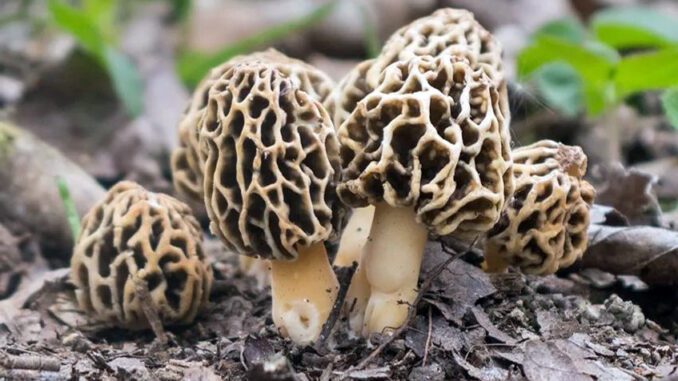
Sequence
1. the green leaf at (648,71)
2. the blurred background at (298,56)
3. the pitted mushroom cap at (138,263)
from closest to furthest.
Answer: the pitted mushroom cap at (138,263), the green leaf at (648,71), the blurred background at (298,56)

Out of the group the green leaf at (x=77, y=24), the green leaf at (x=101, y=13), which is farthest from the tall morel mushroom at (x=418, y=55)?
the green leaf at (x=101, y=13)

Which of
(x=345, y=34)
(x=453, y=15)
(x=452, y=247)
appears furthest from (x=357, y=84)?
(x=345, y=34)

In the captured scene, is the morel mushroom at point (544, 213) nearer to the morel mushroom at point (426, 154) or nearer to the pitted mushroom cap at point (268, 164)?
the morel mushroom at point (426, 154)

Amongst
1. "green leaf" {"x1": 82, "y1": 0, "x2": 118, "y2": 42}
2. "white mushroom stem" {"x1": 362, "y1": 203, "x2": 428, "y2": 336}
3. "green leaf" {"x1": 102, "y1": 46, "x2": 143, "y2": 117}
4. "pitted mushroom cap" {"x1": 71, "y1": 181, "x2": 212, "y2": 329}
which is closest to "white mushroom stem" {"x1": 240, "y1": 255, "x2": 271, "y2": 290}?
"pitted mushroom cap" {"x1": 71, "y1": 181, "x2": 212, "y2": 329}

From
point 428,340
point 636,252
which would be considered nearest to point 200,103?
point 428,340

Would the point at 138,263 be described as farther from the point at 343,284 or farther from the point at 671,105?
the point at 671,105
